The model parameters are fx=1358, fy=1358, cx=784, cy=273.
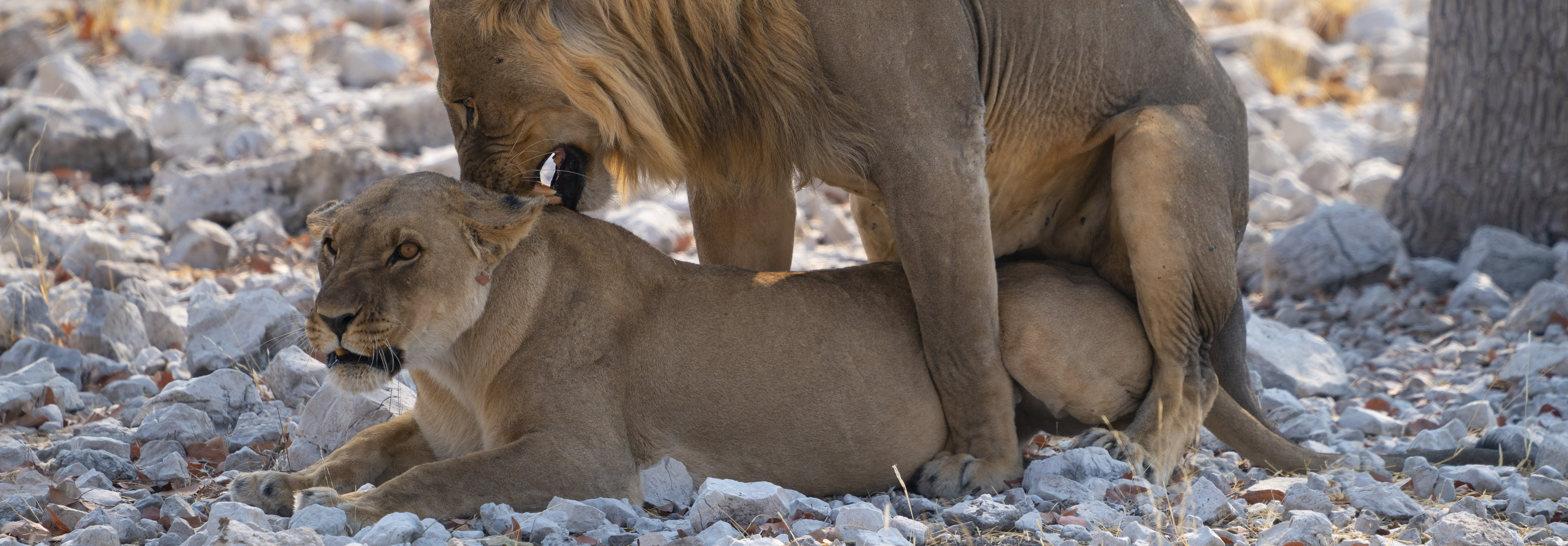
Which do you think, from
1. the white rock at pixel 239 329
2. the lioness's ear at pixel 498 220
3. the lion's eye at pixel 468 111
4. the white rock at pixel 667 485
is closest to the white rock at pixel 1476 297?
the white rock at pixel 667 485

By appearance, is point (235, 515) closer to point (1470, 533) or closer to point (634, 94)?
point (634, 94)

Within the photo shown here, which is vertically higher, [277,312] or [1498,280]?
[277,312]

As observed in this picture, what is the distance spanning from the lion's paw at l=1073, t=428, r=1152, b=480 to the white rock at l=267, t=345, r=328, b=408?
2.71 meters

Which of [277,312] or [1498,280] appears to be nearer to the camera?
[277,312]

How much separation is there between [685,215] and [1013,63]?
172 inches

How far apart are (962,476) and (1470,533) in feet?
4.70

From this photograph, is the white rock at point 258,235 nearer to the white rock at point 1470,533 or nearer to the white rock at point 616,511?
the white rock at point 616,511

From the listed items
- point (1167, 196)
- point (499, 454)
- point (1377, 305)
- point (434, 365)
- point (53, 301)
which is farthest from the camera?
point (1377, 305)

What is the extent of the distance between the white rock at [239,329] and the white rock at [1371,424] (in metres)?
4.11

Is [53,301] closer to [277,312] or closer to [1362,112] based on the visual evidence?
[277,312]

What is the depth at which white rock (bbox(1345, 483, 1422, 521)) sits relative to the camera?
3.98 meters

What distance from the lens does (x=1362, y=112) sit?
12203 mm

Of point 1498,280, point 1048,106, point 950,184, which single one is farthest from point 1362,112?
point 950,184

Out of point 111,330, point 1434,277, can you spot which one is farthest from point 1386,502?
point 111,330
